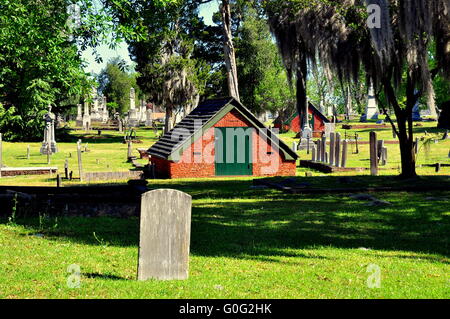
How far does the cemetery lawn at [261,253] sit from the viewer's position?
747 cm

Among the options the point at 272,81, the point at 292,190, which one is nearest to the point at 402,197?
the point at 292,190

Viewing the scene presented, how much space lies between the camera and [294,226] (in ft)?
43.5

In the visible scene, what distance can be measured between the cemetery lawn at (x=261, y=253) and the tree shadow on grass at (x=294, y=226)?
2 cm

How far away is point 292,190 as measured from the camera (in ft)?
65.4

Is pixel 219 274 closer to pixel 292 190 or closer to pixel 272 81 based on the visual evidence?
pixel 292 190

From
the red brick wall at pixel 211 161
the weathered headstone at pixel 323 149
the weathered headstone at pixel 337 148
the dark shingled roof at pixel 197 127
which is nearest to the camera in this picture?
the dark shingled roof at pixel 197 127

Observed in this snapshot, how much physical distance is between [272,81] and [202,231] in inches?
2396

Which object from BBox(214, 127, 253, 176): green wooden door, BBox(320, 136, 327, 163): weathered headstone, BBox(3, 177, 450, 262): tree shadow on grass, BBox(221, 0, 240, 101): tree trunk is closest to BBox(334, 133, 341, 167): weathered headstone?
BBox(320, 136, 327, 163): weathered headstone

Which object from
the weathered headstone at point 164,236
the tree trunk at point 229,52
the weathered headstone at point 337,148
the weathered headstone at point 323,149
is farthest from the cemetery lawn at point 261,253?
the tree trunk at point 229,52

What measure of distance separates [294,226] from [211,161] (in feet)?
48.5

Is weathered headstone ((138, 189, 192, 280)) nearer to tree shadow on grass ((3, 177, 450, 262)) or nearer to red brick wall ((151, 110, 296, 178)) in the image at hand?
tree shadow on grass ((3, 177, 450, 262))

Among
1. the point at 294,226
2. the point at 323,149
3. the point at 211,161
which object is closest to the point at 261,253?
the point at 294,226

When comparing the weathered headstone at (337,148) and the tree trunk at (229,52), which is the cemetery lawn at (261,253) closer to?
the weathered headstone at (337,148)

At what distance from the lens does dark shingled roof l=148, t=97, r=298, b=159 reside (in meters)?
27.2
